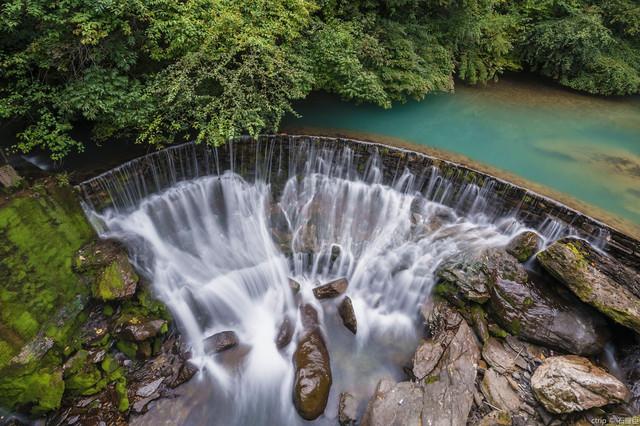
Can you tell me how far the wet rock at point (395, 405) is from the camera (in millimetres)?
6020

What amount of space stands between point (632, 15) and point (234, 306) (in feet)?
59.9

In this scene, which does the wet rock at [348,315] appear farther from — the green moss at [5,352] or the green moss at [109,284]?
the green moss at [5,352]

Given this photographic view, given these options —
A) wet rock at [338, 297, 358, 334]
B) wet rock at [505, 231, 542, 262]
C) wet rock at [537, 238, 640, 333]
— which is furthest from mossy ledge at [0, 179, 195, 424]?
wet rock at [537, 238, 640, 333]

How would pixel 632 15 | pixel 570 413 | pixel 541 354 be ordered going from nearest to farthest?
pixel 570 413 < pixel 541 354 < pixel 632 15

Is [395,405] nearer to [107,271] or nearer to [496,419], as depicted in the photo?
[496,419]

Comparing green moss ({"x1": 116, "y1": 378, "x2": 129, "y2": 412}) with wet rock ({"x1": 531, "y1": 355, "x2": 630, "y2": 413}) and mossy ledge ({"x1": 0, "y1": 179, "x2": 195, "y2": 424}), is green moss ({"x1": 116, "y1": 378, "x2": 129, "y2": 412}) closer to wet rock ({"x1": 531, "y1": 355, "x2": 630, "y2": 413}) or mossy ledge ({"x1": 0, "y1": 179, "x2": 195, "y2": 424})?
mossy ledge ({"x1": 0, "y1": 179, "x2": 195, "y2": 424})

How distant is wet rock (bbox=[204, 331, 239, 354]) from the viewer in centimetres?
731

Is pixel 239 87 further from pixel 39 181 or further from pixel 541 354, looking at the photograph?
pixel 541 354

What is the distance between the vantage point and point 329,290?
835 centimetres

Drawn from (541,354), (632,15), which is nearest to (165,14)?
(541,354)

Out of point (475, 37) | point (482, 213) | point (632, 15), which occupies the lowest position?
point (482, 213)

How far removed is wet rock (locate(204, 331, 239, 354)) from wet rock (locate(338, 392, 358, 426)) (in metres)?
2.52

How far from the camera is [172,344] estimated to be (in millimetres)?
7262

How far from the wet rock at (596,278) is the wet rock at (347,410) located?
15.9ft
